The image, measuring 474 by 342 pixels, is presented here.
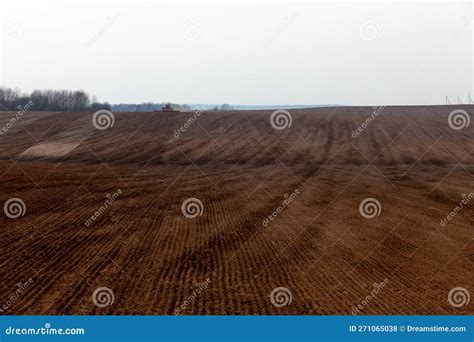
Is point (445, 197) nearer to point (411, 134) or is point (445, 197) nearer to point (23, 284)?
point (23, 284)

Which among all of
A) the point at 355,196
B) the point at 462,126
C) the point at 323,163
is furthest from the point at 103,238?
the point at 462,126

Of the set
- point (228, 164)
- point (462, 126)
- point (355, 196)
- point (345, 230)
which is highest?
point (462, 126)

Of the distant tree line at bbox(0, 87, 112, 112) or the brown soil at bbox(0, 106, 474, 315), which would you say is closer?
the brown soil at bbox(0, 106, 474, 315)

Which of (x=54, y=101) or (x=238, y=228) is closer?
(x=238, y=228)

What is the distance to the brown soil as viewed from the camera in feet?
36.7

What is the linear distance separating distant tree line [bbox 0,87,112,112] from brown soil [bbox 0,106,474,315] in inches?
2205

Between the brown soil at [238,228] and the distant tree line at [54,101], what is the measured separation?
5600cm

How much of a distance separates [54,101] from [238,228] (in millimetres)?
91032

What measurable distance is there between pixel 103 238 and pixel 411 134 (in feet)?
110

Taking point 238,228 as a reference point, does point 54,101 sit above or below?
above

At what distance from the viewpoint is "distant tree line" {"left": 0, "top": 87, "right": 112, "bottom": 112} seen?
294 feet

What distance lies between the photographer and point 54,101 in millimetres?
98000

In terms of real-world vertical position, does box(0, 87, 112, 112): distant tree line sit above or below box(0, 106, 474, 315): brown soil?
above

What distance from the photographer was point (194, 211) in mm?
19531
